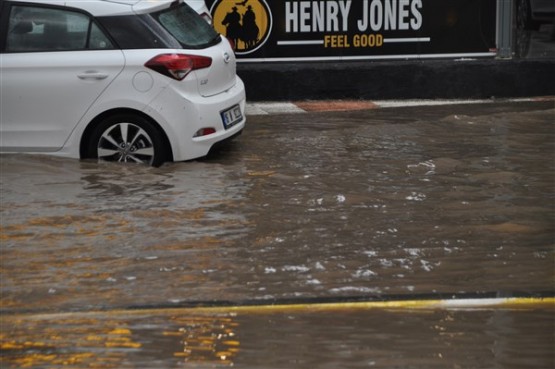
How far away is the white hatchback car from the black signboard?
396cm

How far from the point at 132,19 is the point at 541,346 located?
5083 millimetres

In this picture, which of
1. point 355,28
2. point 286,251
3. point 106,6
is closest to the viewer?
point 286,251

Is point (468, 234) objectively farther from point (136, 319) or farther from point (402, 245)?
point (136, 319)

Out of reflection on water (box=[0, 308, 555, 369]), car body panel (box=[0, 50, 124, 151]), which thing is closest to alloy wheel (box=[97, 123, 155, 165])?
car body panel (box=[0, 50, 124, 151])

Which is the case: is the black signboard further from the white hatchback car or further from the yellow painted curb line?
the yellow painted curb line

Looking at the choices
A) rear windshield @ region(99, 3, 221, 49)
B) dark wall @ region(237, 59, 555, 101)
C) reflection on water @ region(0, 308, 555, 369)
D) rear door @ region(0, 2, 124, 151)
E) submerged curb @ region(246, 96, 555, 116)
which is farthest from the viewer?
dark wall @ region(237, 59, 555, 101)

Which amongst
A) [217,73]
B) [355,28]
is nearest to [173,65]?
[217,73]

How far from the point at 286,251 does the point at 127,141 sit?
267 centimetres

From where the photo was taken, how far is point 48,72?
9336 millimetres

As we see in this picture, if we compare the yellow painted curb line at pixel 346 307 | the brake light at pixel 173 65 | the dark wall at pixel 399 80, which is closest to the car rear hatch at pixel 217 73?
the brake light at pixel 173 65

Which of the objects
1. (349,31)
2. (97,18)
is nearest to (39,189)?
(97,18)

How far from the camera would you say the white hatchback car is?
30.7 feet

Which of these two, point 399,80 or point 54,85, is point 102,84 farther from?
point 399,80

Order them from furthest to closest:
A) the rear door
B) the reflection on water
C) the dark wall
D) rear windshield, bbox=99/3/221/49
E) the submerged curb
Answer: the dark wall, the submerged curb, rear windshield, bbox=99/3/221/49, the rear door, the reflection on water
